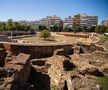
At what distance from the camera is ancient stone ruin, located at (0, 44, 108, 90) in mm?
9008

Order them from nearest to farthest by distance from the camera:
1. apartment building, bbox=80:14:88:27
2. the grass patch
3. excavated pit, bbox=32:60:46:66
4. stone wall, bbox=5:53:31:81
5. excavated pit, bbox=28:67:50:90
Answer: stone wall, bbox=5:53:31:81 < the grass patch < excavated pit, bbox=28:67:50:90 < excavated pit, bbox=32:60:46:66 < apartment building, bbox=80:14:88:27

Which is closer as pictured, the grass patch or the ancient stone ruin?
the ancient stone ruin

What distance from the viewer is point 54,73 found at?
1514 centimetres

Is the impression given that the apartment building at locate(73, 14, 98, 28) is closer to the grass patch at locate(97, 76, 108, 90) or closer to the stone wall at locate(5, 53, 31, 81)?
the stone wall at locate(5, 53, 31, 81)

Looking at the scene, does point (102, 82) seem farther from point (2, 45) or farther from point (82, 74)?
point (2, 45)

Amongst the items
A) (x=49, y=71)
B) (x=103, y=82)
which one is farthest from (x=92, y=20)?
(x=103, y=82)

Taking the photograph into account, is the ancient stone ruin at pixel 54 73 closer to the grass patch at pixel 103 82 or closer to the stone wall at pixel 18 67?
the stone wall at pixel 18 67

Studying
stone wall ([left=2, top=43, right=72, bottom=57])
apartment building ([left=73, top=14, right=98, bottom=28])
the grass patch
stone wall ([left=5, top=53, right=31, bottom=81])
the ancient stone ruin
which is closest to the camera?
the ancient stone ruin

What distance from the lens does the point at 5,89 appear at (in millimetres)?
7609

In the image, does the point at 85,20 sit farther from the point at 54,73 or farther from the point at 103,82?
the point at 103,82

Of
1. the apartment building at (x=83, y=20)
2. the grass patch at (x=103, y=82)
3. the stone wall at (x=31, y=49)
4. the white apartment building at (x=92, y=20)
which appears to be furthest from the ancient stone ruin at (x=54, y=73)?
the white apartment building at (x=92, y=20)

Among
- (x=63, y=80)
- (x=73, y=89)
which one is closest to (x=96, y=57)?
(x=63, y=80)

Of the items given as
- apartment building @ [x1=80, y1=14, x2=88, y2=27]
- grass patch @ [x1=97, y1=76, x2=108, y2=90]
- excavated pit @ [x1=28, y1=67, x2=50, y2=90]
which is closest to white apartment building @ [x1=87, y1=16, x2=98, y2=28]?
apartment building @ [x1=80, y1=14, x2=88, y2=27]

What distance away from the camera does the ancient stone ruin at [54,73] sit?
901 cm
